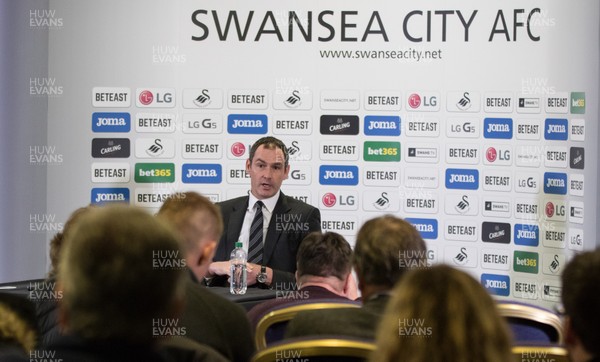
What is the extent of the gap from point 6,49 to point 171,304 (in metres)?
5.41

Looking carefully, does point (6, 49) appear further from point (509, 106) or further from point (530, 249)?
point (530, 249)

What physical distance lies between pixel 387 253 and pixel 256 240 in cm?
301

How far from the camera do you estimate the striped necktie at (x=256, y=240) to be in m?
5.50

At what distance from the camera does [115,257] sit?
5.05 ft

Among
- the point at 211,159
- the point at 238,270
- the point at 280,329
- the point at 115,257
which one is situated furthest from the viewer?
the point at 211,159

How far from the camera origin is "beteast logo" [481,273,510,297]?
644cm

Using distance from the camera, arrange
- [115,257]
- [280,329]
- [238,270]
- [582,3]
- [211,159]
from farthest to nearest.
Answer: [211,159], [582,3], [238,270], [280,329], [115,257]

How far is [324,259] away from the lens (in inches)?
142

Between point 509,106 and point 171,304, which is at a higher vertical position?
point 509,106

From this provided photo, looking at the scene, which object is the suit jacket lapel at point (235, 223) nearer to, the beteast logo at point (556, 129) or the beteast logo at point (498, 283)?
the beteast logo at point (498, 283)

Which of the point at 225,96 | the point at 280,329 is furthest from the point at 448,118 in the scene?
the point at 280,329

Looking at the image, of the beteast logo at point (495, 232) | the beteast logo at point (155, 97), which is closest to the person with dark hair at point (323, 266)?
the beteast logo at point (495, 232)

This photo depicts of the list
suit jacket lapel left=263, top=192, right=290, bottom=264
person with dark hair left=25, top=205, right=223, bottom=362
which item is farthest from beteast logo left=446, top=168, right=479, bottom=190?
person with dark hair left=25, top=205, right=223, bottom=362

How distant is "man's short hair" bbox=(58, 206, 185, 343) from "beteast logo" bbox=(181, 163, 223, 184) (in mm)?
5133
